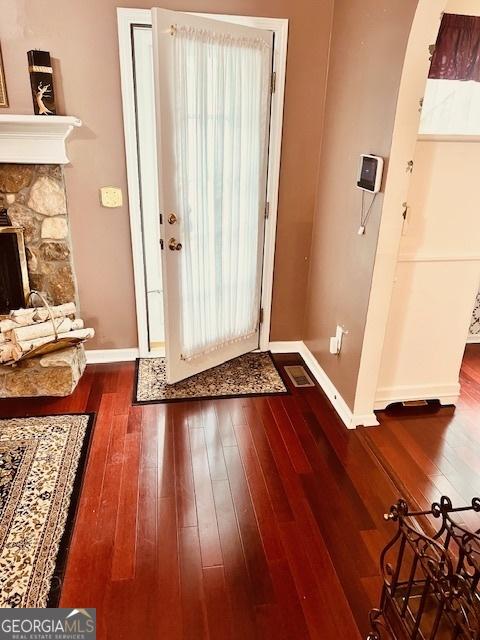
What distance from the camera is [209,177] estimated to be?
2910 millimetres

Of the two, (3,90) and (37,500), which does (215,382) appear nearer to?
(37,500)

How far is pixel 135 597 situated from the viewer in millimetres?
1753

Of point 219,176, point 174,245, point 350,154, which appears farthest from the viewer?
point 219,176

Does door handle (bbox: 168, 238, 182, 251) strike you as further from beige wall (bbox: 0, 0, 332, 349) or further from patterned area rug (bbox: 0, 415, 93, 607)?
patterned area rug (bbox: 0, 415, 93, 607)

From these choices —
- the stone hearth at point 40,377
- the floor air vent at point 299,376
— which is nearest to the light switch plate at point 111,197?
the stone hearth at point 40,377

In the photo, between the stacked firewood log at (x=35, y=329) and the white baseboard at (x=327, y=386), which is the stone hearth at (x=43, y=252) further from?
the white baseboard at (x=327, y=386)

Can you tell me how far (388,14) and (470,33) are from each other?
2.23 feet

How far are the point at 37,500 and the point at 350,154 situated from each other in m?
2.37

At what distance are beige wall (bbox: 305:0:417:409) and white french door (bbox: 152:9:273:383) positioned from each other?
409mm

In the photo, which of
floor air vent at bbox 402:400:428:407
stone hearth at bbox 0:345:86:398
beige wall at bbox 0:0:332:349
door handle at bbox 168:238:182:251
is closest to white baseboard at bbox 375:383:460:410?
floor air vent at bbox 402:400:428:407

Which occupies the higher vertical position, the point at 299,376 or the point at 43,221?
the point at 43,221

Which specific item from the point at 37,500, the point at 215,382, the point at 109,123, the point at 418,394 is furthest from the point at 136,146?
the point at 418,394

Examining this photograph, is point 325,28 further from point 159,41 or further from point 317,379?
point 317,379

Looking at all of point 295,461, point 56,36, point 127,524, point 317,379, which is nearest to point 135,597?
point 127,524
